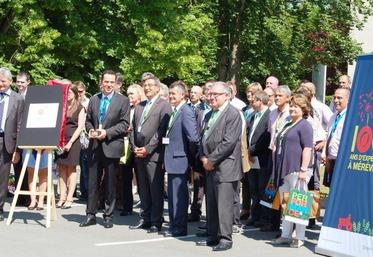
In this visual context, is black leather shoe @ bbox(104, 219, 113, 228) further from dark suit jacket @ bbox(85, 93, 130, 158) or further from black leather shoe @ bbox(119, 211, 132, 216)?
black leather shoe @ bbox(119, 211, 132, 216)

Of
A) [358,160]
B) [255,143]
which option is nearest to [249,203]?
[255,143]

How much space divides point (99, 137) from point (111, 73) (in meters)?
0.93

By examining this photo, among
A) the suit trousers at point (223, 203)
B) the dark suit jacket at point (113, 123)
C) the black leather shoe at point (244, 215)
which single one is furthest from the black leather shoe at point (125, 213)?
the suit trousers at point (223, 203)

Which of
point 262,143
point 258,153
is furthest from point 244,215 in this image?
point 262,143

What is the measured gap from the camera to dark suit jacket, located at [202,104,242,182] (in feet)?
27.1

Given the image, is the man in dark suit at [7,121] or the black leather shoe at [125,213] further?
the black leather shoe at [125,213]

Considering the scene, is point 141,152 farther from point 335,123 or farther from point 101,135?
point 335,123

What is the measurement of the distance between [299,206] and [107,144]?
2.88 meters

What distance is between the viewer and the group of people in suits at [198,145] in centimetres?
841

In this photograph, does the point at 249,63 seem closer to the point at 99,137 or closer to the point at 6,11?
the point at 6,11

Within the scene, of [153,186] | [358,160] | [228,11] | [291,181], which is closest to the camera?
[358,160]

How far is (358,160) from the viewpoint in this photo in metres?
7.82

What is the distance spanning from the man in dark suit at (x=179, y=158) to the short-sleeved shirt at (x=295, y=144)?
46.6 inches

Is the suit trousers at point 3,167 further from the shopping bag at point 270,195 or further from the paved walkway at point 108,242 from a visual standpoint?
the shopping bag at point 270,195
